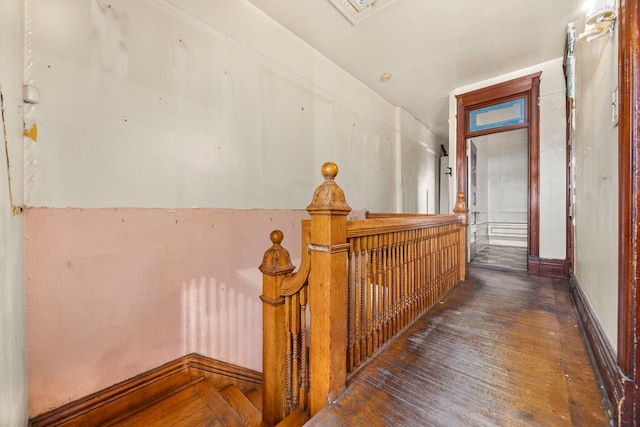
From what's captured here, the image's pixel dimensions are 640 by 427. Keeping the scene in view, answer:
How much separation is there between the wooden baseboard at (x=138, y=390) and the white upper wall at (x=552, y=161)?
3.99 metres

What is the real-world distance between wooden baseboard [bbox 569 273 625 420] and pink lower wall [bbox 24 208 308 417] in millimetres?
2294

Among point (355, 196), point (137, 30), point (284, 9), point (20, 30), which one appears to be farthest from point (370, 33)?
point (20, 30)

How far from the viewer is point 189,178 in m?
1.99

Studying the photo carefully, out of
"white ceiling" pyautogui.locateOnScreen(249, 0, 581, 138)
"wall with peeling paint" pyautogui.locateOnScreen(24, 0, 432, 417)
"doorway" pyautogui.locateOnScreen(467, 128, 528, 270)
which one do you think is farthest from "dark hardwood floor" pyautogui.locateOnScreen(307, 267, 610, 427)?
"doorway" pyautogui.locateOnScreen(467, 128, 528, 270)

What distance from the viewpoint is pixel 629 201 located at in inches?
37.5

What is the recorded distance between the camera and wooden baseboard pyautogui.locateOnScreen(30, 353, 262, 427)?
1.45 metres

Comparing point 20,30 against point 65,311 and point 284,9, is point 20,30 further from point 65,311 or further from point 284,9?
point 284,9

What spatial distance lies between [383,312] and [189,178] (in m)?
1.71

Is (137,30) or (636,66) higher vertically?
(137,30)

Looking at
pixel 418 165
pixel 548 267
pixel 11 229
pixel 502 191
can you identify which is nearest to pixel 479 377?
pixel 11 229

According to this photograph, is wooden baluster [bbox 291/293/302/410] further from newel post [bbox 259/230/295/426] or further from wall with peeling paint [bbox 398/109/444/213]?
wall with peeling paint [bbox 398/109/444/213]

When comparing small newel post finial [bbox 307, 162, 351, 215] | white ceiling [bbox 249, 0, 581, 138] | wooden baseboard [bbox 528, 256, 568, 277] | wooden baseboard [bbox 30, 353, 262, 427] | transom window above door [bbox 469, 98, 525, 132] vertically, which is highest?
white ceiling [bbox 249, 0, 581, 138]

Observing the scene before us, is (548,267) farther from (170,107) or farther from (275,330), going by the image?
(170,107)

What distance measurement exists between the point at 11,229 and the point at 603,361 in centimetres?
278
